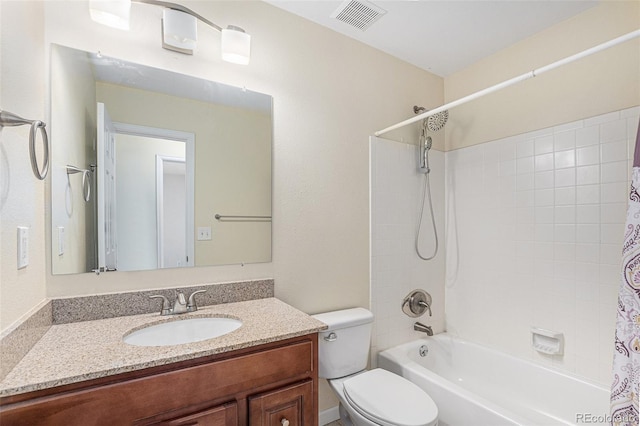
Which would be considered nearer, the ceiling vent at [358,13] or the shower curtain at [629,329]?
the shower curtain at [629,329]

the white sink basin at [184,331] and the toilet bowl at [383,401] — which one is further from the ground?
the white sink basin at [184,331]

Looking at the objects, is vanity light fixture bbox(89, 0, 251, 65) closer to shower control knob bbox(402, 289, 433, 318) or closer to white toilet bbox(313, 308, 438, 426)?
white toilet bbox(313, 308, 438, 426)

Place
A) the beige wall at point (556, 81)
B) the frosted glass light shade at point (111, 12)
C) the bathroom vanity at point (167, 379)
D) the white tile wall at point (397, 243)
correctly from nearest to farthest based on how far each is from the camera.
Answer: the bathroom vanity at point (167, 379) < the frosted glass light shade at point (111, 12) < the beige wall at point (556, 81) < the white tile wall at point (397, 243)

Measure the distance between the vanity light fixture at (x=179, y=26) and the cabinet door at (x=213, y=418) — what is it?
1.48m

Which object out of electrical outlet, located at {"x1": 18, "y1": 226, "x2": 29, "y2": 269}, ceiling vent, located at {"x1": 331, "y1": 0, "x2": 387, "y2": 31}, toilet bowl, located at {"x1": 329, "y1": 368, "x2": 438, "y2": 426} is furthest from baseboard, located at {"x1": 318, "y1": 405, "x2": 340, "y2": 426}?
ceiling vent, located at {"x1": 331, "y1": 0, "x2": 387, "y2": 31}

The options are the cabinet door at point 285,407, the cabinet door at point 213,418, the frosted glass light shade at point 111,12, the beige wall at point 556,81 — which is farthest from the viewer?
the beige wall at point 556,81

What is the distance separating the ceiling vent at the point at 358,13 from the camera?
5.68ft

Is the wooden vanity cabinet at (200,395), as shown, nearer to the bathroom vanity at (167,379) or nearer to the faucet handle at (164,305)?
the bathroom vanity at (167,379)

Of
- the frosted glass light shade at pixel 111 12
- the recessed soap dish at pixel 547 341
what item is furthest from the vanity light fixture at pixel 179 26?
the recessed soap dish at pixel 547 341

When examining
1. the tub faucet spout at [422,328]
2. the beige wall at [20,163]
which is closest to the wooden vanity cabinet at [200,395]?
the beige wall at [20,163]

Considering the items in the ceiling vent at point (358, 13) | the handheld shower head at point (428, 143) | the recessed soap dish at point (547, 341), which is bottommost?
the recessed soap dish at point (547, 341)

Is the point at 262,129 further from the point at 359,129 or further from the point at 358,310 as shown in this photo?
the point at 358,310

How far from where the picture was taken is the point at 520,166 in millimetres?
2074

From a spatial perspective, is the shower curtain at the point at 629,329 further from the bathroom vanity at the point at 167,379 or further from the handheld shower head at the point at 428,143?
the handheld shower head at the point at 428,143
